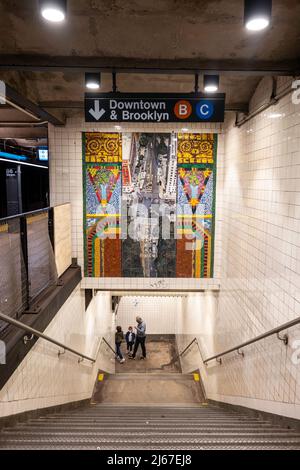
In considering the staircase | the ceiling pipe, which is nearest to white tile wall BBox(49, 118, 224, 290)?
the ceiling pipe

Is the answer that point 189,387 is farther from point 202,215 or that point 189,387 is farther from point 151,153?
point 151,153

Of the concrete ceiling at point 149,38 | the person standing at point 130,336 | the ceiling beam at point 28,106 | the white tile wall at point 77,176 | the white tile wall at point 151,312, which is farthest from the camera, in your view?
the white tile wall at point 151,312

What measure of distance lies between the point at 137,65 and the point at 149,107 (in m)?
Result: 0.60

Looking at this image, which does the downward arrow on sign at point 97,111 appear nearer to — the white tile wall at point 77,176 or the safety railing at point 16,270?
the safety railing at point 16,270

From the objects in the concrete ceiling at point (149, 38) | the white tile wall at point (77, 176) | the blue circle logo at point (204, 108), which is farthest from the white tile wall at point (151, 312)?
the concrete ceiling at point (149, 38)

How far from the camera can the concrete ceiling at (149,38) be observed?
2738 millimetres

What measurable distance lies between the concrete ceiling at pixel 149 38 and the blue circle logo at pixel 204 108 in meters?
0.44

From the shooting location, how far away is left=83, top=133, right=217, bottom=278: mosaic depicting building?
21.4 feet

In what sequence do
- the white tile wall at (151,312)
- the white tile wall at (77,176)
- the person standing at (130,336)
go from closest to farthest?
the white tile wall at (77,176) → the person standing at (130,336) → the white tile wall at (151,312)

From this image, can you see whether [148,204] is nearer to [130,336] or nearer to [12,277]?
[12,277]

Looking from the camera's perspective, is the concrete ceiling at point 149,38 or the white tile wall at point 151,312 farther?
the white tile wall at point 151,312

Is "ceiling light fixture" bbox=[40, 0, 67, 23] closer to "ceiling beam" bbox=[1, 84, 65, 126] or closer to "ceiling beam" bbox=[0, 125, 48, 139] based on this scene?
"ceiling beam" bbox=[1, 84, 65, 126]

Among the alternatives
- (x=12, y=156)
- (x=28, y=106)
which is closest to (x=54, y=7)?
(x=28, y=106)
